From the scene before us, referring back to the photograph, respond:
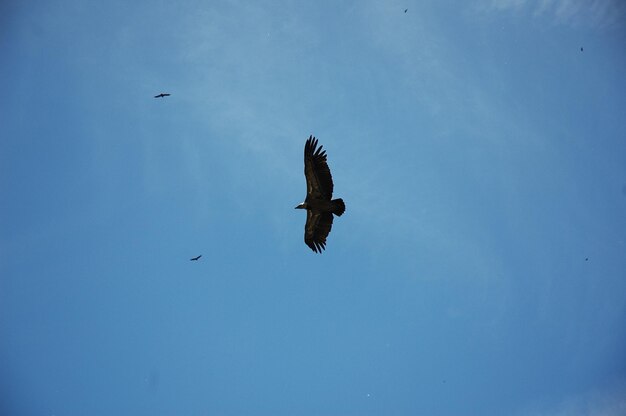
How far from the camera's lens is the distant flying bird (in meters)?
27.2

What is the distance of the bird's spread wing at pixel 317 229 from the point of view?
2914 centimetres

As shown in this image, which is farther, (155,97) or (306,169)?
(155,97)

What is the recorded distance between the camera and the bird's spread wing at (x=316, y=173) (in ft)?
88.8

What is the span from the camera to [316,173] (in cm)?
2755

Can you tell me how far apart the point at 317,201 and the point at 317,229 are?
1618 mm

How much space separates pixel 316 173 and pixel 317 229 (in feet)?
10.3

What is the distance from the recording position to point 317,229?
29.3 metres

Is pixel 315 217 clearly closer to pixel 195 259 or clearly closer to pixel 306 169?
pixel 306 169

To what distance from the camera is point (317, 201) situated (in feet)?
93.2

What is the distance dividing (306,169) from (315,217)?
2.80 m

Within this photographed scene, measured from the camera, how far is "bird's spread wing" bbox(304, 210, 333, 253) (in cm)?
2914

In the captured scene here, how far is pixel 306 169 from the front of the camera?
27625mm

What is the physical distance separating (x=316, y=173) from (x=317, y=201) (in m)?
1.53

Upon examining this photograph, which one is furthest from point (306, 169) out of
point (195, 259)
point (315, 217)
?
point (195, 259)
